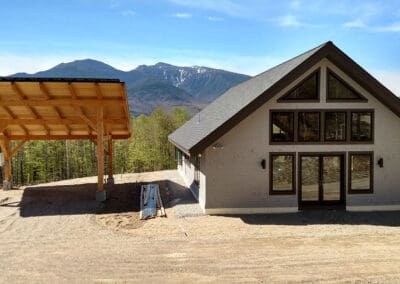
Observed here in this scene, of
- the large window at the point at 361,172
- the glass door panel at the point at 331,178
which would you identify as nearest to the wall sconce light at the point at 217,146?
the glass door panel at the point at 331,178

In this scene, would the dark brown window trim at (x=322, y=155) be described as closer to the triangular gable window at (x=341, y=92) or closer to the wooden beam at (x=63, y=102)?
the triangular gable window at (x=341, y=92)

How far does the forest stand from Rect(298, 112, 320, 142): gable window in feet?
108

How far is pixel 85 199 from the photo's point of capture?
17.2 meters

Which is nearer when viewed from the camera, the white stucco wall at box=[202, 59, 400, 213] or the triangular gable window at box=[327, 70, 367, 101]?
the white stucco wall at box=[202, 59, 400, 213]

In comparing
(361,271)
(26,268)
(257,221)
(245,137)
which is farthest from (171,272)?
(245,137)

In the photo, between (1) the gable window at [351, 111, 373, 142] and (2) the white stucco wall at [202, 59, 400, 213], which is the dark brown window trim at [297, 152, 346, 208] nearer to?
(2) the white stucco wall at [202, 59, 400, 213]

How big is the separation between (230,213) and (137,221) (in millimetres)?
3483

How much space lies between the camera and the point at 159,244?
10.4m

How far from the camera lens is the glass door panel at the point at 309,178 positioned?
14016 mm

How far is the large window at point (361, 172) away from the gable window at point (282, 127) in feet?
8.41

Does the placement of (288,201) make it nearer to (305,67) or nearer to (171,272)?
(305,67)

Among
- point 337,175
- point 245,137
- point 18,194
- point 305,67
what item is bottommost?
point 18,194

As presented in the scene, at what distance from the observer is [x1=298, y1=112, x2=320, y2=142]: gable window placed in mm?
13977

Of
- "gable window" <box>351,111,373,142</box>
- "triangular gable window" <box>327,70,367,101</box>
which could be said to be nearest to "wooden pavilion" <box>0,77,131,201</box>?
"triangular gable window" <box>327,70,367,101</box>
